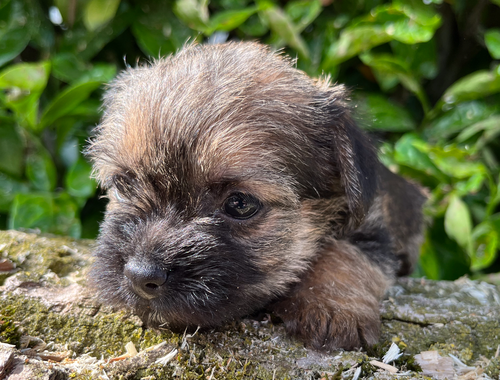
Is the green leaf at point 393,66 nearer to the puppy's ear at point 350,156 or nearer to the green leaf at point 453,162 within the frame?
the green leaf at point 453,162

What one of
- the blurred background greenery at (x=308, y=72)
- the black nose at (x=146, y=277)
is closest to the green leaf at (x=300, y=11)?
the blurred background greenery at (x=308, y=72)

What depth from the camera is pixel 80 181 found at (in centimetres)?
364

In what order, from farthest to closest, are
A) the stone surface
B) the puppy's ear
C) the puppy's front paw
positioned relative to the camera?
the puppy's ear, the puppy's front paw, the stone surface

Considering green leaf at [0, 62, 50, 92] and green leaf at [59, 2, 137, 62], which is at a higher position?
green leaf at [59, 2, 137, 62]

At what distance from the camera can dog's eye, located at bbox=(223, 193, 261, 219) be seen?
2.01 metres

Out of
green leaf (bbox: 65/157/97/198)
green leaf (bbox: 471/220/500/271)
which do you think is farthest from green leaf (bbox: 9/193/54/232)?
green leaf (bbox: 471/220/500/271)

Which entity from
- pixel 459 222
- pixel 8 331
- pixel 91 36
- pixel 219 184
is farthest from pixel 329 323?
pixel 91 36

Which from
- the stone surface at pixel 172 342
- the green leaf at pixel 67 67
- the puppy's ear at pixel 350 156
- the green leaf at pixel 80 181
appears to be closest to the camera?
the stone surface at pixel 172 342

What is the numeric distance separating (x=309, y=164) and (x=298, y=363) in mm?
914

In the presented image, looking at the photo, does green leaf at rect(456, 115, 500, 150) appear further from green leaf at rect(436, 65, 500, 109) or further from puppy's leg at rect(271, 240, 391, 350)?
puppy's leg at rect(271, 240, 391, 350)

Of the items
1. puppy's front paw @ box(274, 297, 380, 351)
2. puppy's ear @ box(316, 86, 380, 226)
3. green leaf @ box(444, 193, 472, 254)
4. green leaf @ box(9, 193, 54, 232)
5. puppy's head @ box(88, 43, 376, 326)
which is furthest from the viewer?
green leaf @ box(444, 193, 472, 254)

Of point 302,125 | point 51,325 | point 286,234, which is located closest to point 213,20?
point 302,125

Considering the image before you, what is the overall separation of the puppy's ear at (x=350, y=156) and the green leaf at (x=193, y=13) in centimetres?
155

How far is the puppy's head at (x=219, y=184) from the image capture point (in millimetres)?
1795
